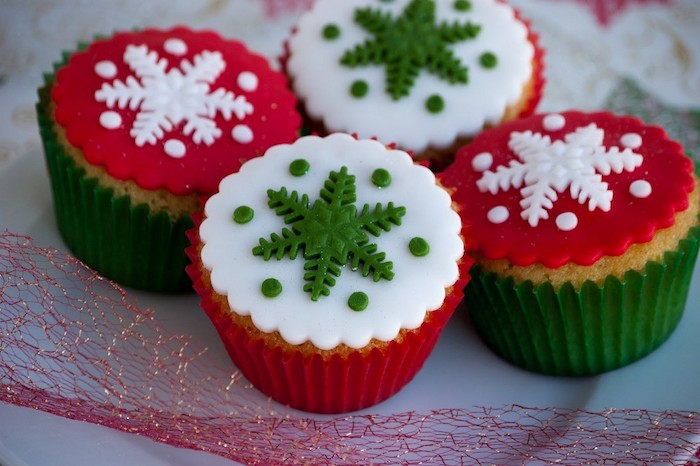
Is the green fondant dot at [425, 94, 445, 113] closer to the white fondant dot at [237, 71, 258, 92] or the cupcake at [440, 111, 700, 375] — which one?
the cupcake at [440, 111, 700, 375]

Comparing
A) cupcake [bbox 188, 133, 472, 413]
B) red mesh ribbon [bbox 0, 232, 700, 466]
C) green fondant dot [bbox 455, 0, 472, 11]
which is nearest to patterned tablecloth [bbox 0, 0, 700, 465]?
red mesh ribbon [bbox 0, 232, 700, 466]

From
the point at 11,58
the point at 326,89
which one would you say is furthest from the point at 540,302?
the point at 11,58

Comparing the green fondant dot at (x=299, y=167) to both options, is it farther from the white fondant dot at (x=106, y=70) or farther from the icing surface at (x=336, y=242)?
the white fondant dot at (x=106, y=70)

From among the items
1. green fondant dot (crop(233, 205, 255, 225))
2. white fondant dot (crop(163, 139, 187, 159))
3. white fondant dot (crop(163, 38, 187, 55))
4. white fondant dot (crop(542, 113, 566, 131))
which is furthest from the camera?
white fondant dot (crop(163, 38, 187, 55))

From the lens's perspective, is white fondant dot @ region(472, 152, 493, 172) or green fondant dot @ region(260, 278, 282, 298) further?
white fondant dot @ region(472, 152, 493, 172)

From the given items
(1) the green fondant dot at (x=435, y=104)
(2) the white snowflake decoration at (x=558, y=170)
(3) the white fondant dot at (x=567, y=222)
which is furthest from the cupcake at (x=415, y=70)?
(3) the white fondant dot at (x=567, y=222)

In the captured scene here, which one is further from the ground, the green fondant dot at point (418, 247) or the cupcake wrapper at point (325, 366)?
the green fondant dot at point (418, 247)

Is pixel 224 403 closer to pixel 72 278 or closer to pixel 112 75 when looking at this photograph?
pixel 72 278
